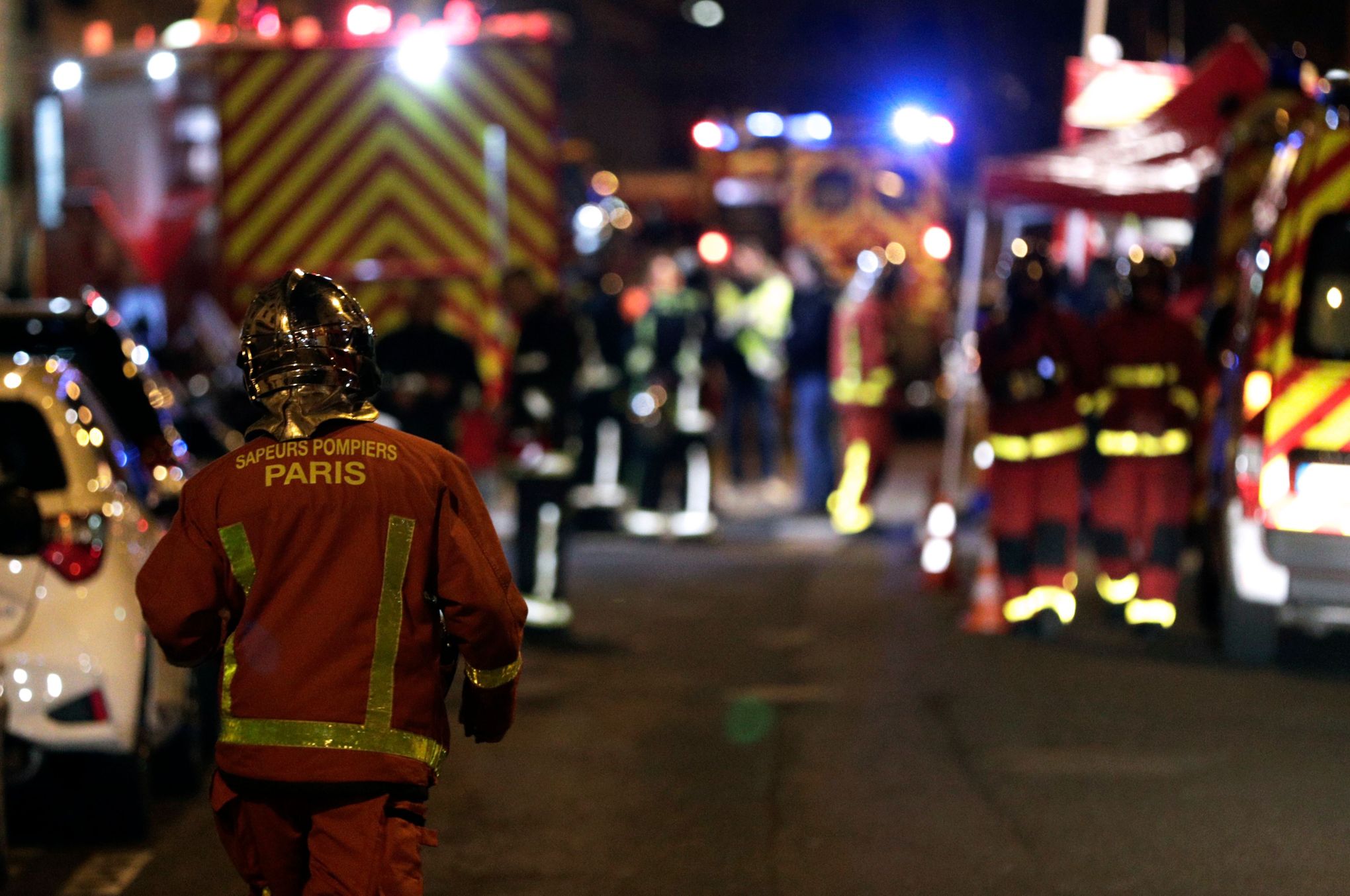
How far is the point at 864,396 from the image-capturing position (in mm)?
14250

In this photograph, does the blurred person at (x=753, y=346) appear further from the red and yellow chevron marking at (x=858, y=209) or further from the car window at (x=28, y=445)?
the car window at (x=28, y=445)

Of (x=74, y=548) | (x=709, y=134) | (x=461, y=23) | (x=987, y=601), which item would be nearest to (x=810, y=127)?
(x=709, y=134)

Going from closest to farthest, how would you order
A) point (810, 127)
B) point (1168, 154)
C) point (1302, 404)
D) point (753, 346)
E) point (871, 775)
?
point (871, 775) < point (1302, 404) < point (1168, 154) < point (753, 346) < point (810, 127)

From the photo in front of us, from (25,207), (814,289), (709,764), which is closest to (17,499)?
(709,764)

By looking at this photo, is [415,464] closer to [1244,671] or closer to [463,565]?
[463,565]

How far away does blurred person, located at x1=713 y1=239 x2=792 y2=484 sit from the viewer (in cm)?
1647

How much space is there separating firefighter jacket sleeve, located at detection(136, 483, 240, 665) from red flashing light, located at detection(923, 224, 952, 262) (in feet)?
66.9

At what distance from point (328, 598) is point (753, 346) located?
1308 cm

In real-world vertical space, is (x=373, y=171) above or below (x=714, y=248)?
above

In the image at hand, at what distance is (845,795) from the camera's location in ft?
22.1

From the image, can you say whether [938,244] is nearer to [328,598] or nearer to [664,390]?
[664,390]

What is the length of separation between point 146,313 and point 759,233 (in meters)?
10.8

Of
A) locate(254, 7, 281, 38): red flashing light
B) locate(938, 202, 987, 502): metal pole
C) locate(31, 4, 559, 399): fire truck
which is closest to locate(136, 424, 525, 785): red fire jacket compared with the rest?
locate(938, 202, 987, 502): metal pole

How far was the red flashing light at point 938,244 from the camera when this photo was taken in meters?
23.6
